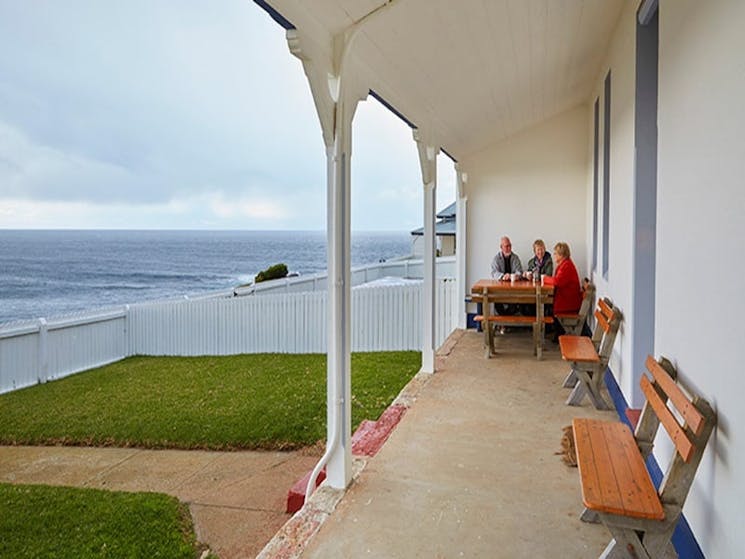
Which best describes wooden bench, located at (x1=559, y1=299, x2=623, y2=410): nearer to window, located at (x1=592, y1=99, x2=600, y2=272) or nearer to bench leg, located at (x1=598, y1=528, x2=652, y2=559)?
window, located at (x1=592, y1=99, x2=600, y2=272)

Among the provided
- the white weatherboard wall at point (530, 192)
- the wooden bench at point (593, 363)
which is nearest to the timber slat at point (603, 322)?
the wooden bench at point (593, 363)

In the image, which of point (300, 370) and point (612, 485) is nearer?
point (612, 485)

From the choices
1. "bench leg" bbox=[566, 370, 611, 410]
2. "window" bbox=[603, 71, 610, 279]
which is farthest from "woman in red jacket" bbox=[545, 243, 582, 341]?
"bench leg" bbox=[566, 370, 611, 410]

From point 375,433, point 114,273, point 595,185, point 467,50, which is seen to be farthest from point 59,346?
point 114,273

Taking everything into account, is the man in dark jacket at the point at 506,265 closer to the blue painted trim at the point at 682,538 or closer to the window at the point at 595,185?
the window at the point at 595,185

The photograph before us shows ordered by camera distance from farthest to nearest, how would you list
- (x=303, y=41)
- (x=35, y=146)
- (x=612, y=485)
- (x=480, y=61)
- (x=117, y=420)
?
(x=35, y=146)
(x=117, y=420)
(x=480, y=61)
(x=303, y=41)
(x=612, y=485)

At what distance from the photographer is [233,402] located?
6723mm

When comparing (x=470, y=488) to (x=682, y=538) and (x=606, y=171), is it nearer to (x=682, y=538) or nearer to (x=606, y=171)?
(x=682, y=538)

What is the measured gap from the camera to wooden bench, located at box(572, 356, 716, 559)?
183cm

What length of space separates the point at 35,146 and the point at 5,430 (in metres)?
36.2

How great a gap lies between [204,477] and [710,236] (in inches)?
164

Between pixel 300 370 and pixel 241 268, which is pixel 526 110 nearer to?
pixel 300 370

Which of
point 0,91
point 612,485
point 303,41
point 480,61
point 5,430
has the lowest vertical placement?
point 5,430

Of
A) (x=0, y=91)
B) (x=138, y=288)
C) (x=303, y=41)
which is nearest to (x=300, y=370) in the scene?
(x=303, y=41)
